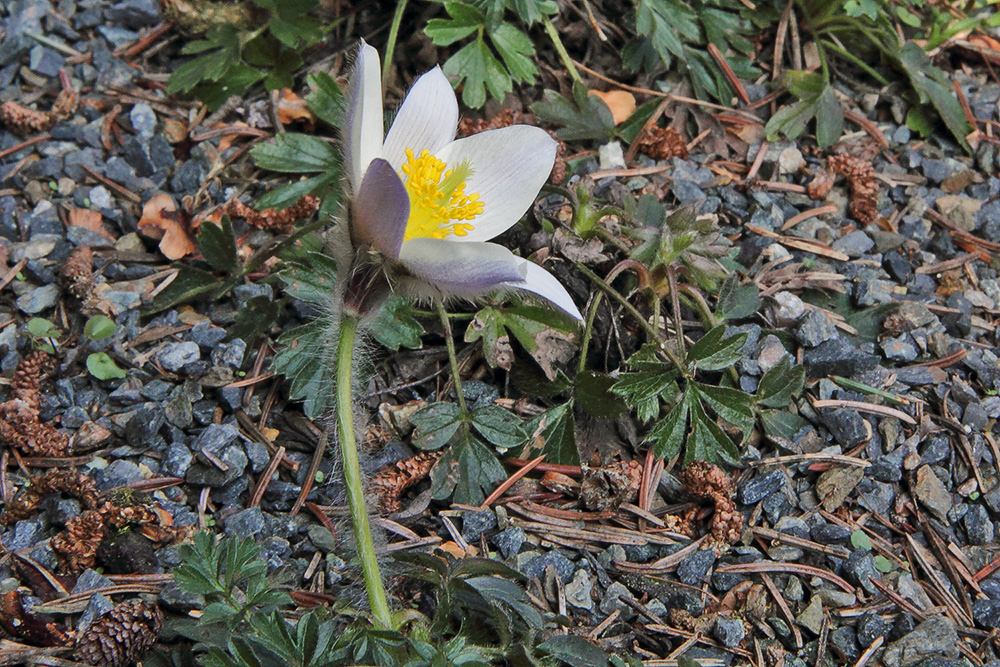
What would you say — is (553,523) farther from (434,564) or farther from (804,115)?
(804,115)

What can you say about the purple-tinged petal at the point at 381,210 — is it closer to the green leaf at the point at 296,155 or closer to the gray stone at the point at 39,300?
the green leaf at the point at 296,155

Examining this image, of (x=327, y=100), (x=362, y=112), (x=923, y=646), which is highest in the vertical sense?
(x=362, y=112)

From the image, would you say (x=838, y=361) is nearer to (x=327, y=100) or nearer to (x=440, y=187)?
(x=440, y=187)

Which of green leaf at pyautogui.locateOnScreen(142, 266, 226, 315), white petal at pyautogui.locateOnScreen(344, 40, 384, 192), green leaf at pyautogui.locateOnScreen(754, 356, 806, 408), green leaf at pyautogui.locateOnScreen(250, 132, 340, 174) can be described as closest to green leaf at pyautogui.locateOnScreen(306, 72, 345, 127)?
green leaf at pyautogui.locateOnScreen(250, 132, 340, 174)

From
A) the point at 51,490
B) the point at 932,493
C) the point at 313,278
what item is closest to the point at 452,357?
the point at 313,278

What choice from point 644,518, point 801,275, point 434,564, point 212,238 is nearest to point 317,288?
point 212,238

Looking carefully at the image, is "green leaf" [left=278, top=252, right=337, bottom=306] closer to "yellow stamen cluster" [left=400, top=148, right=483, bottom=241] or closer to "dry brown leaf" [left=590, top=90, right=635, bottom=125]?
"yellow stamen cluster" [left=400, top=148, right=483, bottom=241]

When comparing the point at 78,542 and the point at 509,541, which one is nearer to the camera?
the point at 78,542
